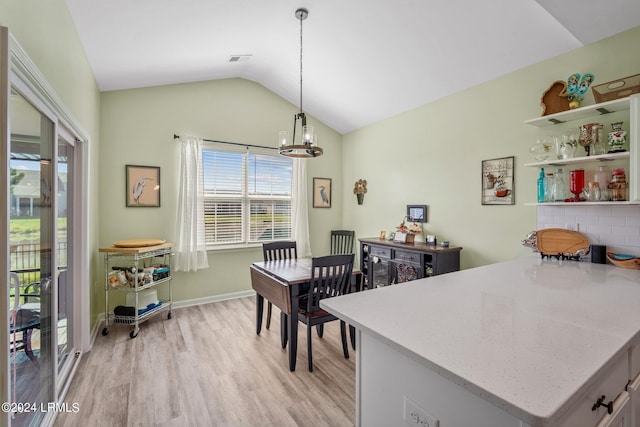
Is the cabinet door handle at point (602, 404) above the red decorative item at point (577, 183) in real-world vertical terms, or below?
below

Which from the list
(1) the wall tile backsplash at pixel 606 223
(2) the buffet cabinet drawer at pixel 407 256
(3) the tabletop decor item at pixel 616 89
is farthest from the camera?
(2) the buffet cabinet drawer at pixel 407 256

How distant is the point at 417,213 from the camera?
3924mm

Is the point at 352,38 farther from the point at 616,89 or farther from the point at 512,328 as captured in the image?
the point at 512,328

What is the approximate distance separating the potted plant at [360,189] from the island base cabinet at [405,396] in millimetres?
3824

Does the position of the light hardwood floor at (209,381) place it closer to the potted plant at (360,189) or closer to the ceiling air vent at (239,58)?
the potted plant at (360,189)

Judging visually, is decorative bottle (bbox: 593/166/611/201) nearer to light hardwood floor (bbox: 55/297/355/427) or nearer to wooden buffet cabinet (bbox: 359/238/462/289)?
wooden buffet cabinet (bbox: 359/238/462/289)

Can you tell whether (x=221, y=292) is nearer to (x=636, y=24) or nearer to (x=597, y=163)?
(x=597, y=163)

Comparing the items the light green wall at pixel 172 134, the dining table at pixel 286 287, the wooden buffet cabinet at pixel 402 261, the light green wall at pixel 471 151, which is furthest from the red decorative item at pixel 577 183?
the light green wall at pixel 172 134

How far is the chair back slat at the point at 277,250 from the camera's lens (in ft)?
11.5

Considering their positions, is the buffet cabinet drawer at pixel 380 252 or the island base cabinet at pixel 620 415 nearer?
the island base cabinet at pixel 620 415

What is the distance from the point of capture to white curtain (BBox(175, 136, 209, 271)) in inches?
155

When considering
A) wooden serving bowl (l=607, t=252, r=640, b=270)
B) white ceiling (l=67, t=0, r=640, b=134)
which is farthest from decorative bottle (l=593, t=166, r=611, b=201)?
white ceiling (l=67, t=0, r=640, b=134)

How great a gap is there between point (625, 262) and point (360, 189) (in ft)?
10.6

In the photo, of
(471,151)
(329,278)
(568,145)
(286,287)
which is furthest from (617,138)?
(286,287)
